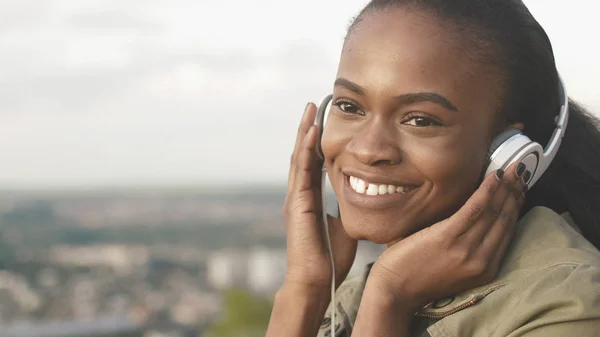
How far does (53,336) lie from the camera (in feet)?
105

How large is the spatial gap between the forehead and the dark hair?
0.03m

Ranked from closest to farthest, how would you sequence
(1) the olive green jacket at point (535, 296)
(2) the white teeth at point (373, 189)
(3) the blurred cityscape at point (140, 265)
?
(1) the olive green jacket at point (535, 296) → (2) the white teeth at point (373, 189) → (3) the blurred cityscape at point (140, 265)

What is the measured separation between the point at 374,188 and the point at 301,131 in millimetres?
641

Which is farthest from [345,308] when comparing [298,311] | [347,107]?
[347,107]

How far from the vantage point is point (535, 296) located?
5.64 ft

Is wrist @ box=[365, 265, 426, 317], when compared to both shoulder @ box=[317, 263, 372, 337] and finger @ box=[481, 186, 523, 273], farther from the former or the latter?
shoulder @ box=[317, 263, 372, 337]

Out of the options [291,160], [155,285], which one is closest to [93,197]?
[155,285]

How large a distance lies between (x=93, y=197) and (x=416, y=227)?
125509 mm

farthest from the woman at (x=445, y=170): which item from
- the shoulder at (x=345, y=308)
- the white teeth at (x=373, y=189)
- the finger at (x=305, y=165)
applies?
the finger at (x=305, y=165)

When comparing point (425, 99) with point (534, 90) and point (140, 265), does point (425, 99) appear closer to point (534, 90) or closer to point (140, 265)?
point (534, 90)

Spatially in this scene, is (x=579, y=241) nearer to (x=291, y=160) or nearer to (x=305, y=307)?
(x=305, y=307)

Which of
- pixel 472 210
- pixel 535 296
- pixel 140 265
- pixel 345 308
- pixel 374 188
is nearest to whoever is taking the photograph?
pixel 535 296

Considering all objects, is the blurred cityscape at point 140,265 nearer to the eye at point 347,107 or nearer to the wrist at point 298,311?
the wrist at point 298,311

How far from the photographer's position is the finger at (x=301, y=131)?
8.29 feet
